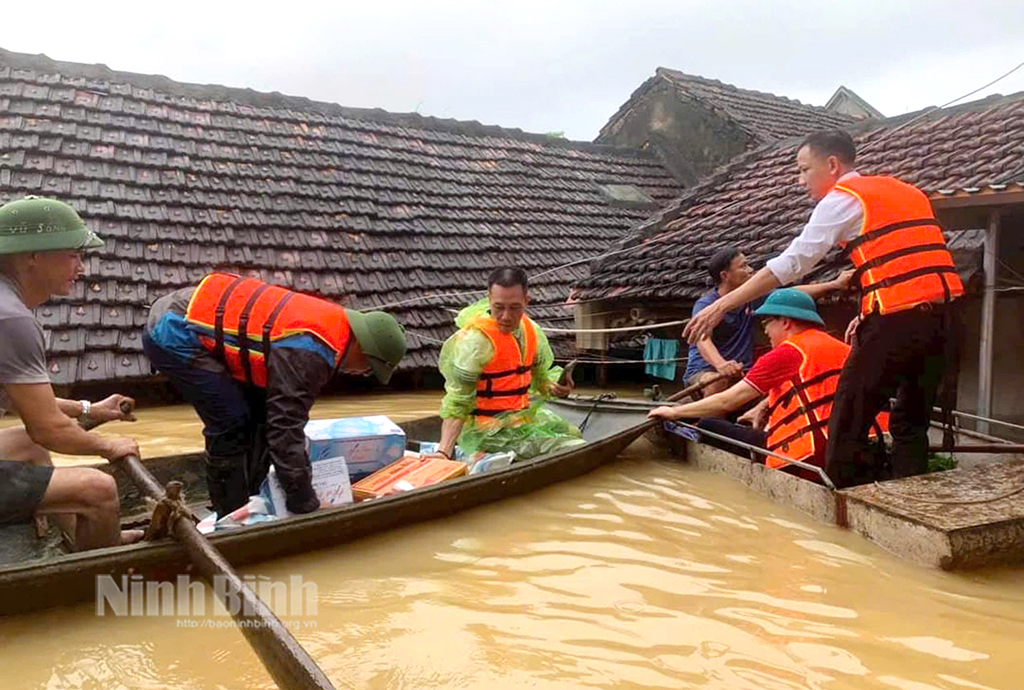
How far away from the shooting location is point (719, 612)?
123 inches

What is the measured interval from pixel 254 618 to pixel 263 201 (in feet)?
25.7

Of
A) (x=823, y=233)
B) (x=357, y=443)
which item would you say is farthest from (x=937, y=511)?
(x=357, y=443)

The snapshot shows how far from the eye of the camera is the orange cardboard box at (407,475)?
429cm

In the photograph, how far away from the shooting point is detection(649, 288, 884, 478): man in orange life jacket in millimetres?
4406

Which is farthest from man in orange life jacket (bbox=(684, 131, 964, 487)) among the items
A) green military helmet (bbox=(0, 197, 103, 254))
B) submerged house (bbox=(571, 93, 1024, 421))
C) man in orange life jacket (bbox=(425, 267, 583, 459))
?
green military helmet (bbox=(0, 197, 103, 254))

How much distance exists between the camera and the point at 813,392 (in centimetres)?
444

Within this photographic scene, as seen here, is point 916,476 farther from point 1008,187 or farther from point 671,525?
point 1008,187

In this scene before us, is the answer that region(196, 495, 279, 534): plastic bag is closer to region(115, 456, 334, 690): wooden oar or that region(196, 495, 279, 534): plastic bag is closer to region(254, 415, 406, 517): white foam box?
region(254, 415, 406, 517): white foam box

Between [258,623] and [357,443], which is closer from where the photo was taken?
[258,623]

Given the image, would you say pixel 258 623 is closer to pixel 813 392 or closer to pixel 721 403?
pixel 721 403

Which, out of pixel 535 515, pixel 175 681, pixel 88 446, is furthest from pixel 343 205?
pixel 175 681

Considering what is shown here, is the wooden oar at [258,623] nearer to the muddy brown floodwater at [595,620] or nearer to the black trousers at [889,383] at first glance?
the muddy brown floodwater at [595,620]

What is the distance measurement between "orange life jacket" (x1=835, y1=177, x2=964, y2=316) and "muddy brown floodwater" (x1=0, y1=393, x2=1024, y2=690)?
1222 mm

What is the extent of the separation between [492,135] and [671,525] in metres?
10.4
